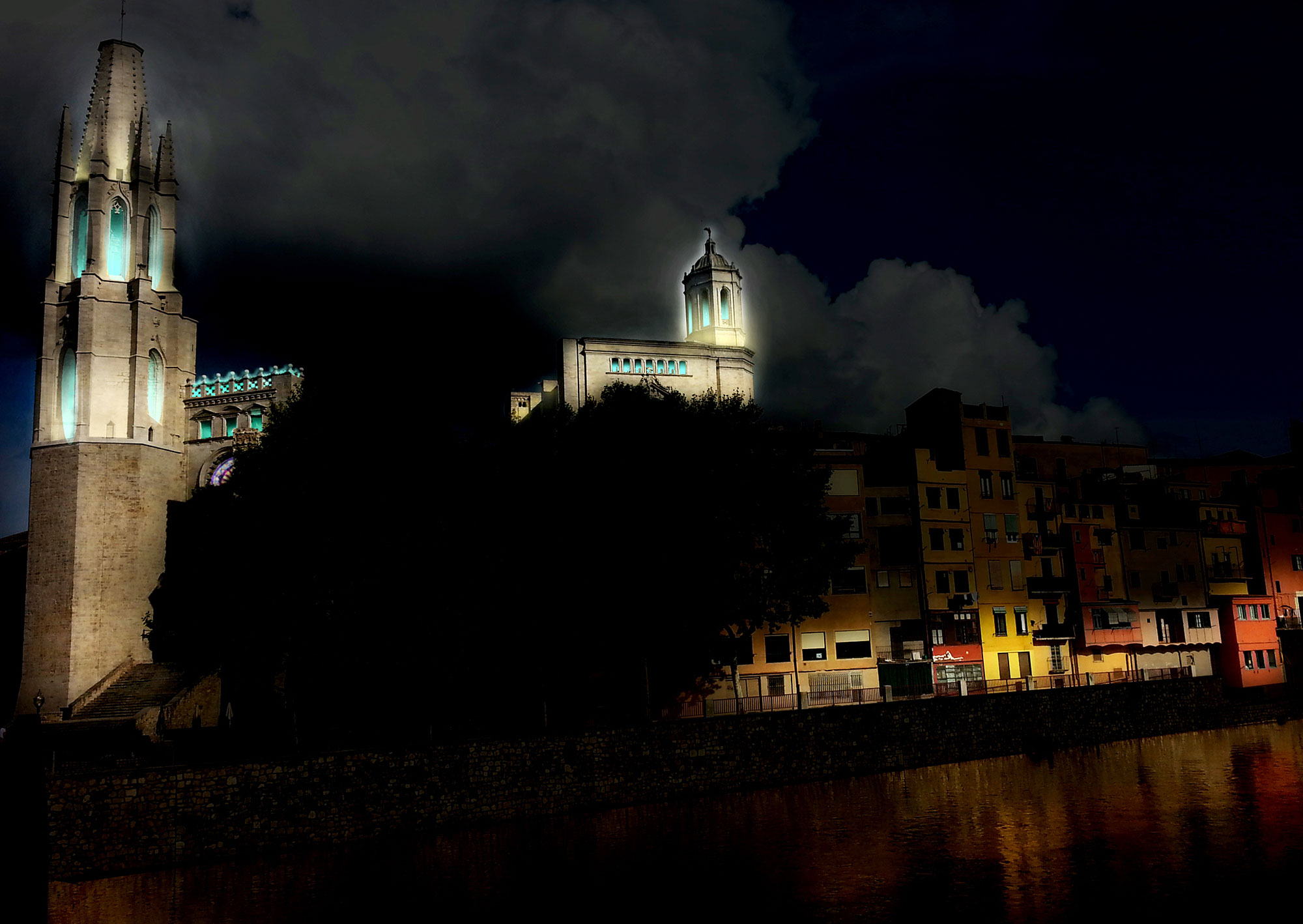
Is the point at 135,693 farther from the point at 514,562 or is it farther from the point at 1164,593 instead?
the point at 1164,593

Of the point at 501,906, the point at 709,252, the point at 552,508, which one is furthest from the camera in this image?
the point at 709,252

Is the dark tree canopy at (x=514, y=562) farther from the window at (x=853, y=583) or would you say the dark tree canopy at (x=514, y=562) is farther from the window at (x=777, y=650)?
the window at (x=853, y=583)

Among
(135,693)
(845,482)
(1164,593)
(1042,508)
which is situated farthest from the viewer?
(1164,593)

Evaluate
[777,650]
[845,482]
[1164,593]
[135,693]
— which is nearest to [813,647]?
[777,650]

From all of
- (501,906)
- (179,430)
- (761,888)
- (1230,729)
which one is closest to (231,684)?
(179,430)

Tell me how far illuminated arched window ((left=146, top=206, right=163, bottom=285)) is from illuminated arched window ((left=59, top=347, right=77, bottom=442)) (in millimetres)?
5802

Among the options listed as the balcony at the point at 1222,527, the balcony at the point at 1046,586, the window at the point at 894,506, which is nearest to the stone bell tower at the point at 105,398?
the window at the point at 894,506

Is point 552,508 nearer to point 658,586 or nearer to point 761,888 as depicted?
point 658,586

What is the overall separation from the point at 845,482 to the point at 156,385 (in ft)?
117

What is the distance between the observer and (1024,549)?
62.5 meters

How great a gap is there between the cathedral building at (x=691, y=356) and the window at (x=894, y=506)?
953cm

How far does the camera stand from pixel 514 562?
38812 millimetres

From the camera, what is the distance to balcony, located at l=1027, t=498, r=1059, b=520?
63.9m

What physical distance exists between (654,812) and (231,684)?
A: 20.9 meters
